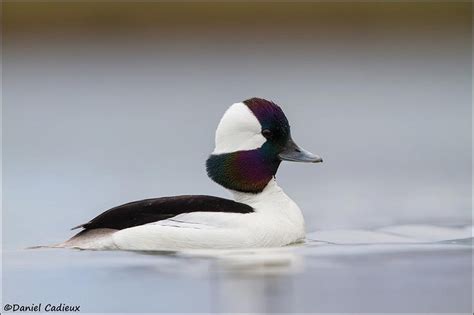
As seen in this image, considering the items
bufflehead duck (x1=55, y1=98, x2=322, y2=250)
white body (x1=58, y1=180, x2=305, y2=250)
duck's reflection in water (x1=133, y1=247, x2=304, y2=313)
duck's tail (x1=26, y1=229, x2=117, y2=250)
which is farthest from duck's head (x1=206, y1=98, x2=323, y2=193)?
duck's tail (x1=26, y1=229, x2=117, y2=250)

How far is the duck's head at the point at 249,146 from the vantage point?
4.39m

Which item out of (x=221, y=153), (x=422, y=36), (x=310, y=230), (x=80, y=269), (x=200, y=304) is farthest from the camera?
(x=422, y=36)

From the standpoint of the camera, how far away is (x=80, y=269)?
4.11 meters

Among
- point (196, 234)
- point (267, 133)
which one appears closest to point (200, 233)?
point (196, 234)

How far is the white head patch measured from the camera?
4379 mm

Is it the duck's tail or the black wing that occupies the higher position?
the black wing

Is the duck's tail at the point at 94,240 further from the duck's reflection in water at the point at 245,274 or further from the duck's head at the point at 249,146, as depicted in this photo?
the duck's head at the point at 249,146

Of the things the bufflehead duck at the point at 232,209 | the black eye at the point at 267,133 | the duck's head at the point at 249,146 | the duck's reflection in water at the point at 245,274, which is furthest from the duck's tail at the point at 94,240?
the black eye at the point at 267,133

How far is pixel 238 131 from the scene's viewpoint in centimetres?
439

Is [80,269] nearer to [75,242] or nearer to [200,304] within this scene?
[75,242]

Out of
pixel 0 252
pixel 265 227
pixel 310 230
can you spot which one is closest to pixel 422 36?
pixel 310 230

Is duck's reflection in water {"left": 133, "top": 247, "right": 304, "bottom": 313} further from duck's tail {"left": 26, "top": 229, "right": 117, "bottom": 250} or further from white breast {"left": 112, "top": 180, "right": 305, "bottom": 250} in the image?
duck's tail {"left": 26, "top": 229, "right": 117, "bottom": 250}

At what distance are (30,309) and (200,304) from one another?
2.07ft

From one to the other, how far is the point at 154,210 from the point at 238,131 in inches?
20.3
